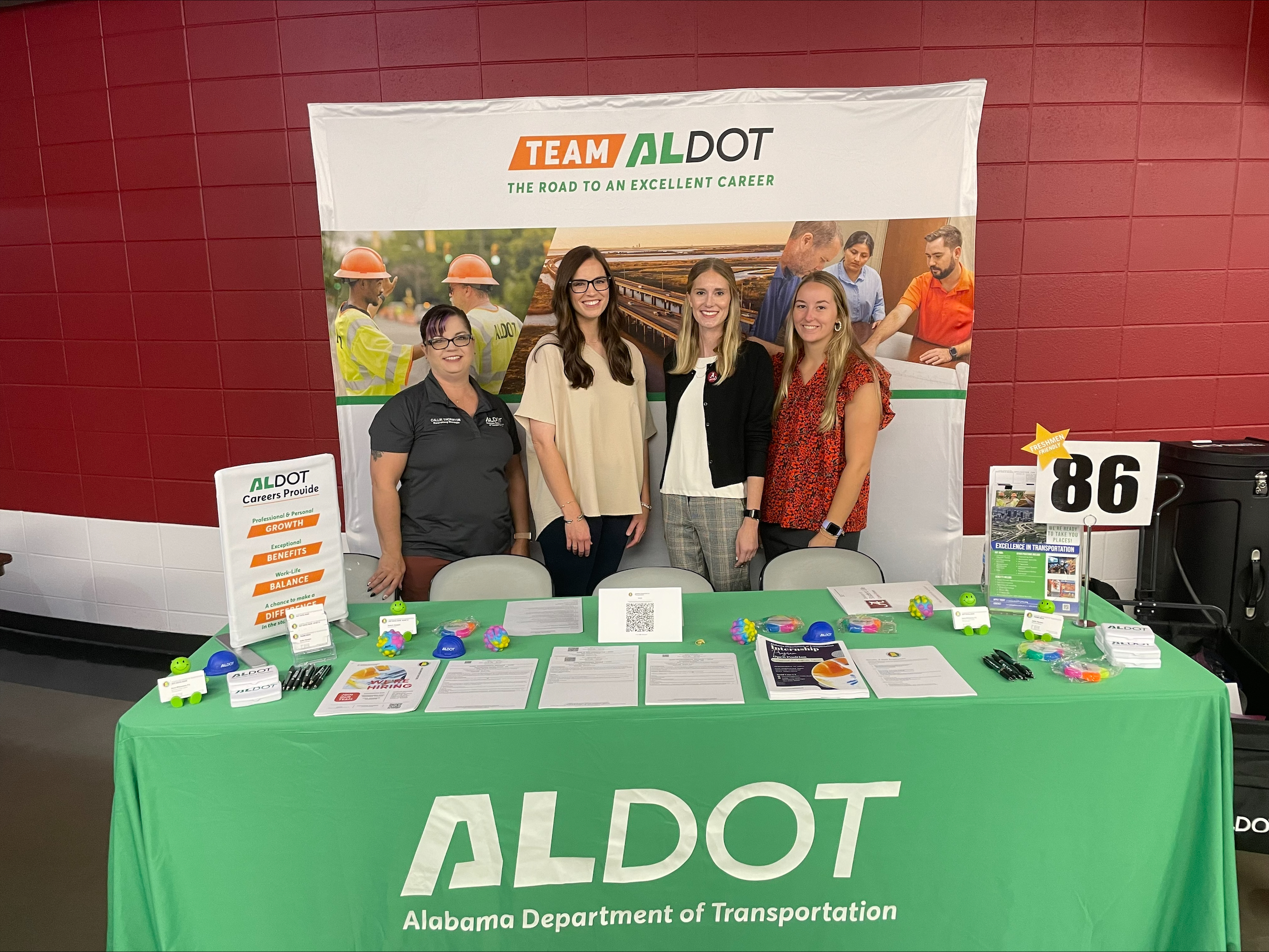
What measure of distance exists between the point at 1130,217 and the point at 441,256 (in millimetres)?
3188

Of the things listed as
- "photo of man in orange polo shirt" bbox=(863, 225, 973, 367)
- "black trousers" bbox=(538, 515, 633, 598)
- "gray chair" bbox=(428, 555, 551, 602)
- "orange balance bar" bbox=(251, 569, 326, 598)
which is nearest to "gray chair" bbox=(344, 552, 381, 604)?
"gray chair" bbox=(428, 555, 551, 602)

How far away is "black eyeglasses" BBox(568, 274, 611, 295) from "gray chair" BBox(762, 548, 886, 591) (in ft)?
4.51

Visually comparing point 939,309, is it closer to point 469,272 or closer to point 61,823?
point 469,272

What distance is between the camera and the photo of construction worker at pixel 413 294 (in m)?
3.76

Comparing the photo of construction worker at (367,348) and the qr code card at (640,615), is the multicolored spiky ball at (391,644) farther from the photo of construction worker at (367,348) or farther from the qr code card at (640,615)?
the photo of construction worker at (367,348)

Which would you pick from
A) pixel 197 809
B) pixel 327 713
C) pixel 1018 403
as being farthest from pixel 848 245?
pixel 197 809

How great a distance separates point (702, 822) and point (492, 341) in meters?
2.55

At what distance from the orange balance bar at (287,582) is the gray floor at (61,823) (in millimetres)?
1195

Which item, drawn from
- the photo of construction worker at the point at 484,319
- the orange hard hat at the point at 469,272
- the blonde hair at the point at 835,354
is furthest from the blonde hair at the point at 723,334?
the orange hard hat at the point at 469,272

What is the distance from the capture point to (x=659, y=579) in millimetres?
3004

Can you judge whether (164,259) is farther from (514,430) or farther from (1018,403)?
(1018,403)

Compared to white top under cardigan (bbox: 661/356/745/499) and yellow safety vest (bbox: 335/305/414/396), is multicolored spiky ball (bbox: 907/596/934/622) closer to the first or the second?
white top under cardigan (bbox: 661/356/745/499)

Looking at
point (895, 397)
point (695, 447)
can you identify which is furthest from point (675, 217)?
point (895, 397)

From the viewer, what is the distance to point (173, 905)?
194 centimetres
